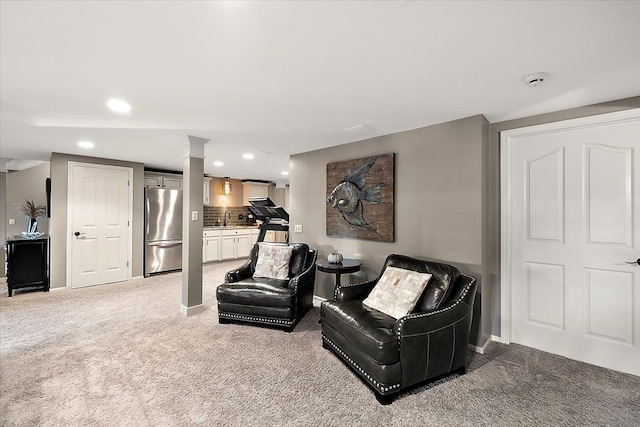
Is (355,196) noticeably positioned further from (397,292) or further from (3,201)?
(3,201)

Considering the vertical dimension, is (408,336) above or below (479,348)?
above

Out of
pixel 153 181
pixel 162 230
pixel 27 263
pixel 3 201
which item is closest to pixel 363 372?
pixel 162 230

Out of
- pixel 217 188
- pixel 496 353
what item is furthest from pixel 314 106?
pixel 217 188

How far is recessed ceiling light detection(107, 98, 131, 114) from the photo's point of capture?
244 cm

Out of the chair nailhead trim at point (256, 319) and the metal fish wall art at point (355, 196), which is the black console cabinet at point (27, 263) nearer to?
the chair nailhead trim at point (256, 319)

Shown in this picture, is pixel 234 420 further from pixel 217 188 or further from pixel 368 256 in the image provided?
pixel 217 188

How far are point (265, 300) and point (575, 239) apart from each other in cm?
289

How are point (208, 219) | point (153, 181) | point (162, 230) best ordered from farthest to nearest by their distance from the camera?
point (208, 219) → point (153, 181) → point (162, 230)

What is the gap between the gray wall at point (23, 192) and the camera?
5.14 meters

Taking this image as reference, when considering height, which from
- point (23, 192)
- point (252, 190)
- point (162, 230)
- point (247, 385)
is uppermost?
point (252, 190)

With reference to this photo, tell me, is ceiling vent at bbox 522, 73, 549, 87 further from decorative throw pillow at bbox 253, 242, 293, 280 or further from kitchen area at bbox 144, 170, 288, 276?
kitchen area at bbox 144, 170, 288, 276

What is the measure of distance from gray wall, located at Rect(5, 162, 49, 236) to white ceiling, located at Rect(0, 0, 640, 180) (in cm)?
309

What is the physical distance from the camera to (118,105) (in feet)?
8.30

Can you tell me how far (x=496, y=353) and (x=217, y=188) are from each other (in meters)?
6.50
